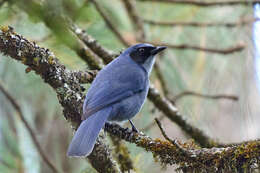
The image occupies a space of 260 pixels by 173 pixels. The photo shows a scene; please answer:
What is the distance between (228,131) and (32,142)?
390cm

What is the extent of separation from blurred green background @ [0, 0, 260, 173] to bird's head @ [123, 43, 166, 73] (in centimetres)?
44

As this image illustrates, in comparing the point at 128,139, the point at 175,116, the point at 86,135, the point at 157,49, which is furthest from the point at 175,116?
the point at 86,135

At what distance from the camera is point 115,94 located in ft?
10.9

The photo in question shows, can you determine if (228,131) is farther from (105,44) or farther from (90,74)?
(90,74)

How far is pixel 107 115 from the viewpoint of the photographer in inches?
121

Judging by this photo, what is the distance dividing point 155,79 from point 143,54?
100 cm

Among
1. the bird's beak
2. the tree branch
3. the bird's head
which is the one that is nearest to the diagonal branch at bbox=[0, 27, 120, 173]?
the tree branch


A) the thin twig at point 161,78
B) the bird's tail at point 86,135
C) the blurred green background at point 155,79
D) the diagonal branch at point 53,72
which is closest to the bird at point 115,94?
the bird's tail at point 86,135

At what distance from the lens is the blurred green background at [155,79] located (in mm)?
3791

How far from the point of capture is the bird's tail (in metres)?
2.41

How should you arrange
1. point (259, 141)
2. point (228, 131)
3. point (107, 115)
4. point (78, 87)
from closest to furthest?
point (259, 141), point (78, 87), point (107, 115), point (228, 131)

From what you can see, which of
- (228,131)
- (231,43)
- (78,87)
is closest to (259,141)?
(78,87)

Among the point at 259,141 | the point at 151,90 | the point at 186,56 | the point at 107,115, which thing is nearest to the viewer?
the point at 259,141

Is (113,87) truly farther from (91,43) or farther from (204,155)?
(204,155)
